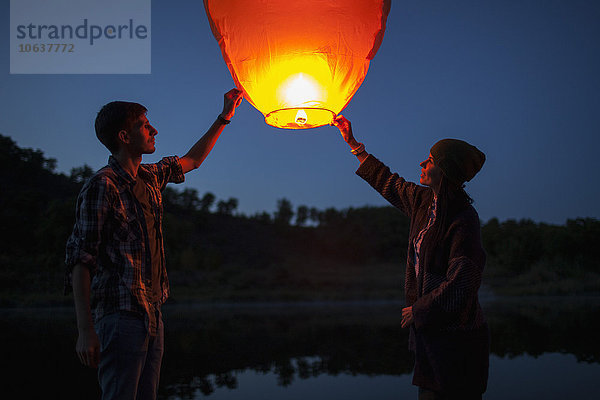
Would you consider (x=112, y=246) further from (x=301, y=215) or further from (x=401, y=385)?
(x=301, y=215)

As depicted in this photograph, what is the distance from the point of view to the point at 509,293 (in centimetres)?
1475

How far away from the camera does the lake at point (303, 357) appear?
4.26 metres

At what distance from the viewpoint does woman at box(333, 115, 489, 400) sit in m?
1.39

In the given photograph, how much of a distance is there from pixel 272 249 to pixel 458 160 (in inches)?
700

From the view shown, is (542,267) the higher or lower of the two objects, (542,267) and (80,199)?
the lower

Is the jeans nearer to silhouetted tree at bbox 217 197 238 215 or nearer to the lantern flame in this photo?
the lantern flame

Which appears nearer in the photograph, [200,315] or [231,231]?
[200,315]

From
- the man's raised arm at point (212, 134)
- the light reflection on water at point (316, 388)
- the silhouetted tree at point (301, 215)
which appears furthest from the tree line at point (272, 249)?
the man's raised arm at point (212, 134)

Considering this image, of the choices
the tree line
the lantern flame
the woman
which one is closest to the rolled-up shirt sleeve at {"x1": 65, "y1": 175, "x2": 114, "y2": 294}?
the lantern flame

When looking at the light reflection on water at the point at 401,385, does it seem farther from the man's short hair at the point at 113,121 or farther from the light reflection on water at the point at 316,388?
the man's short hair at the point at 113,121

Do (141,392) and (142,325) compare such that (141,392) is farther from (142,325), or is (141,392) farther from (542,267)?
(542,267)

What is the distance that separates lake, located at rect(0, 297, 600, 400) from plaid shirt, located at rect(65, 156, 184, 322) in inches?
121

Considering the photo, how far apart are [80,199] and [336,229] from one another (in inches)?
747

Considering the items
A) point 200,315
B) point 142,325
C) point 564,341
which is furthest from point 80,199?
point 200,315
